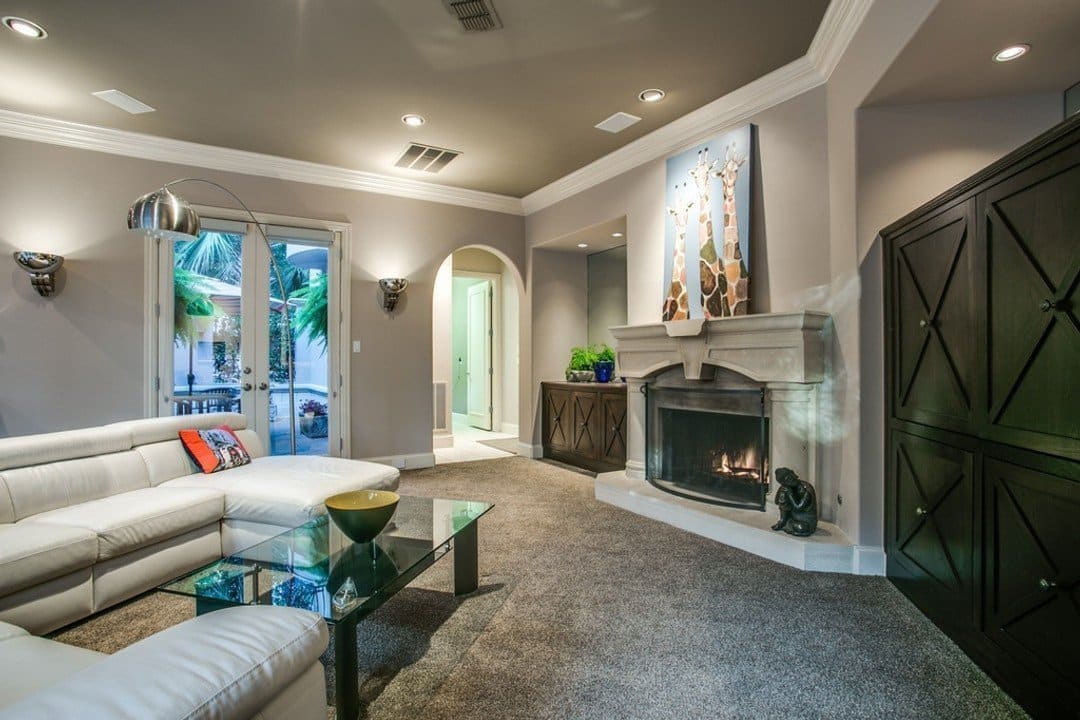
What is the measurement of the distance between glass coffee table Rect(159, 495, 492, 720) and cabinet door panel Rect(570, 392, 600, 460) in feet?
8.60

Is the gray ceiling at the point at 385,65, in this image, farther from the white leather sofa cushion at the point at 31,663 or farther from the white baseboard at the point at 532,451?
the white baseboard at the point at 532,451

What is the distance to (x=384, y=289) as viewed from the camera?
5430 millimetres

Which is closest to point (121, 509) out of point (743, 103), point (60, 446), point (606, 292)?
point (60, 446)

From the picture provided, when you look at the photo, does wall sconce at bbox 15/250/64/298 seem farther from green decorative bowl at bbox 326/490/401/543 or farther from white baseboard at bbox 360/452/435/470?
green decorative bowl at bbox 326/490/401/543

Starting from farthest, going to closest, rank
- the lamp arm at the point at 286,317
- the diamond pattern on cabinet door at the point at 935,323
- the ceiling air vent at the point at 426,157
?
the ceiling air vent at the point at 426,157
the lamp arm at the point at 286,317
the diamond pattern on cabinet door at the point at 935,323

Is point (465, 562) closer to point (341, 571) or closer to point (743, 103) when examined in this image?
point (341, 571)

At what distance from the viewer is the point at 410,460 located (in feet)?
18.5

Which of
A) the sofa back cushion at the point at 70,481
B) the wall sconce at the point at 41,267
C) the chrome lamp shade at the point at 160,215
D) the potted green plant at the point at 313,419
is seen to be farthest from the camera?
the potted green plant at the point at 313,419

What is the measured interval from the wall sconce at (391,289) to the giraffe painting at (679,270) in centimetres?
267

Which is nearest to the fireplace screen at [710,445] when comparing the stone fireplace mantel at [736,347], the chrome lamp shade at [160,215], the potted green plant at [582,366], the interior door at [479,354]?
the stone fireplace mantel at [736,347]

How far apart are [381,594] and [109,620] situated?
151 centimetres

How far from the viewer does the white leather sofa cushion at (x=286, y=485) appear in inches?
113

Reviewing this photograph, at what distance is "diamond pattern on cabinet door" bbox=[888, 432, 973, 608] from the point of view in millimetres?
2113

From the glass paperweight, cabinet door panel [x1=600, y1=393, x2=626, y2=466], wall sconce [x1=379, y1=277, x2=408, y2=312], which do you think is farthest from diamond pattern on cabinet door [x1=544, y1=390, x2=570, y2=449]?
the glass paperweight
